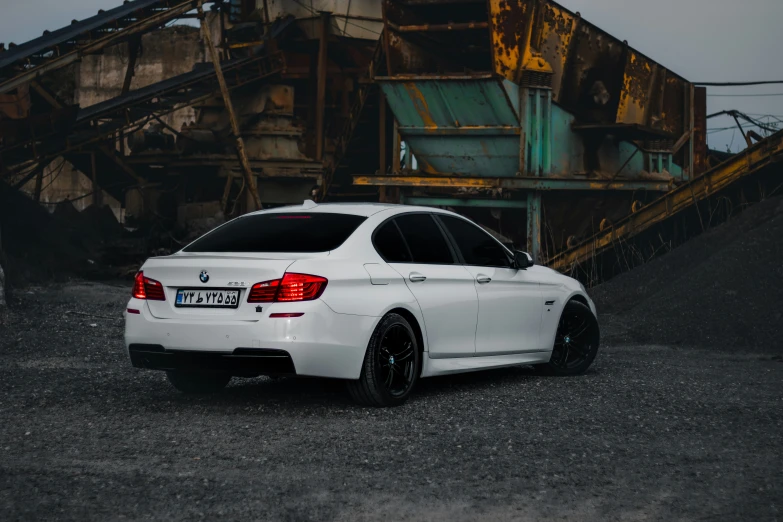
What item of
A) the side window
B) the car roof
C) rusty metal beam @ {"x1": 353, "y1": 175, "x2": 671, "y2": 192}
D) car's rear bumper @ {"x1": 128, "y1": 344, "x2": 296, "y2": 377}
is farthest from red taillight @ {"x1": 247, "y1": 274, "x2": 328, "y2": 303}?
rusty metal beam @ {"x1": 353, "y1": 175, "x2": 671, "y2": 192}

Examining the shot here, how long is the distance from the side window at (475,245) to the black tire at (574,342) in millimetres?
1019

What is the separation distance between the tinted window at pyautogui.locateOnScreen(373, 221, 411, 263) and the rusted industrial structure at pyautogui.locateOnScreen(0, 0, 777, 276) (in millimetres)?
9412

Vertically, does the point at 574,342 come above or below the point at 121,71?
below

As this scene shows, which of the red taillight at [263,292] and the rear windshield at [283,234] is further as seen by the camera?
the rear windshield at [283,234]

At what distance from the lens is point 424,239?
7.97m

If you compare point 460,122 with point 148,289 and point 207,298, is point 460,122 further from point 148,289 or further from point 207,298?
point 207,298

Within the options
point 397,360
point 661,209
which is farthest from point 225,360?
point 661,209

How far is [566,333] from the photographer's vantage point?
30.8 ft

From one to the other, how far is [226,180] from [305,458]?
20.1 meters

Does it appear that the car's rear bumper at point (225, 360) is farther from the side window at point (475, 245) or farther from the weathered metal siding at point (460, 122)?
the weathered metal siding at point (460, 122)

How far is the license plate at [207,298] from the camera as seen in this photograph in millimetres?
6755

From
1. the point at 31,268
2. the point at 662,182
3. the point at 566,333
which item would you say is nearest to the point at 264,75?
the point at 31,268

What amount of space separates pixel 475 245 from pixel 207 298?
2.56 meters

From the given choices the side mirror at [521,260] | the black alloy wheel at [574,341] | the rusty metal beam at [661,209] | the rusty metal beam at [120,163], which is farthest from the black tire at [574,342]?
the rusty metal beam at [120,163]
